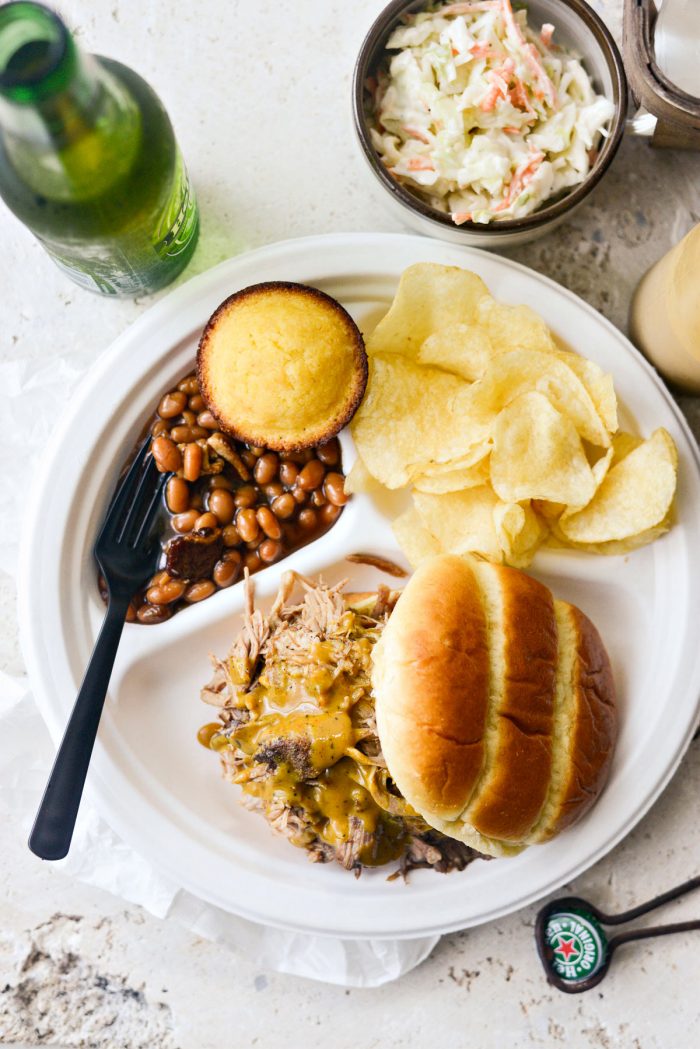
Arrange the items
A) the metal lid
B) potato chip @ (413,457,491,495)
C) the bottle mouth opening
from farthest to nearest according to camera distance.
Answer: potato chip @ (413,457,491,495)
the metal lid
the bottle mouth opening

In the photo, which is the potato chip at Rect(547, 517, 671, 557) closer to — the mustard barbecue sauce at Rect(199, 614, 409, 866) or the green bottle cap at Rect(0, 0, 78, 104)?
the mustard barbecue sauce at Rect(199, 614, 409, 866)

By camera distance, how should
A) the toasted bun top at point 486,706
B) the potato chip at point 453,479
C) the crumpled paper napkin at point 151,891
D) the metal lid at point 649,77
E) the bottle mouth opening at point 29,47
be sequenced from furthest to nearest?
the crumpled paper napkin at point 151,891 → the potato chip at point 453,479 → the metal lid at point 649,77 → the toasted bun top at point 486,706 → the bottle mouth opening at point 29,47

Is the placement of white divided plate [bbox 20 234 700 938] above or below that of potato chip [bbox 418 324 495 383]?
below

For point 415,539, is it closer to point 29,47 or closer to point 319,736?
point 319,736

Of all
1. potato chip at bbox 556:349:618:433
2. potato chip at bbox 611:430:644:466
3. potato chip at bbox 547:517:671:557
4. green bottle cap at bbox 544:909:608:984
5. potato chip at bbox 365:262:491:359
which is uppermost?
potato chip at bbox 365:262:491:359

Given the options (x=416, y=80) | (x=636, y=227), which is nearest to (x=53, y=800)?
(x=416, y=80)

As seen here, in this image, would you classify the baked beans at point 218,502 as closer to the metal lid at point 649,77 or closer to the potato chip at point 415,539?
the potato chip at point 415,539

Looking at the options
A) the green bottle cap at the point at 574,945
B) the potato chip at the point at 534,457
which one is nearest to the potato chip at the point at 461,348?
the potato chip at the point at 534,457

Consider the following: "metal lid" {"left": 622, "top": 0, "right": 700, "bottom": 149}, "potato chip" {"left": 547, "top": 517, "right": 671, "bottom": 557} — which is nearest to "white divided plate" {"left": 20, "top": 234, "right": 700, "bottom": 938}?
"potato chip" {"left": 547, "top": 517, "right": 671, "bottom": 557}
